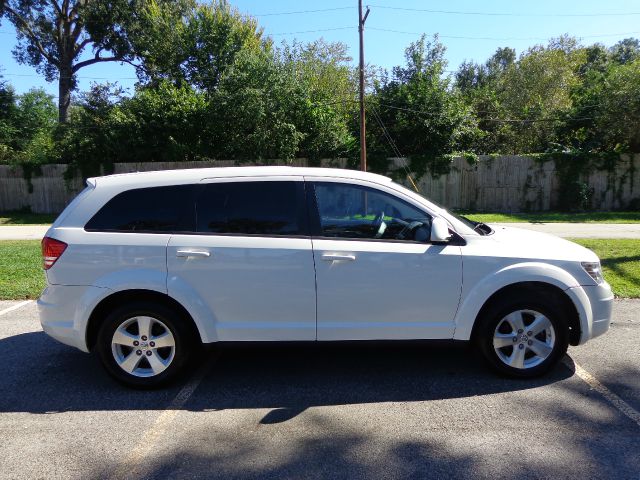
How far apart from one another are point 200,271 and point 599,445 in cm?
307

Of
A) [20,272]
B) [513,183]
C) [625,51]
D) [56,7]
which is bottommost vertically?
[20,272]

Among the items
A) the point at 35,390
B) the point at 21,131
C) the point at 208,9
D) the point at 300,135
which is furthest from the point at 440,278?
the point at 21,131

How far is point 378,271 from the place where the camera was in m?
3.91

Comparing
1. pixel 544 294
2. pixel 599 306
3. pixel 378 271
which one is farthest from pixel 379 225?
pixel 599 306

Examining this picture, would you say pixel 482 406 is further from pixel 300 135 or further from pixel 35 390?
pixel 300 135

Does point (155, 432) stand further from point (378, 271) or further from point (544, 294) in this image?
point (544, 294)

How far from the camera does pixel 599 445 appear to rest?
3137 millimetres

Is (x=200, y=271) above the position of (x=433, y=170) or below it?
below

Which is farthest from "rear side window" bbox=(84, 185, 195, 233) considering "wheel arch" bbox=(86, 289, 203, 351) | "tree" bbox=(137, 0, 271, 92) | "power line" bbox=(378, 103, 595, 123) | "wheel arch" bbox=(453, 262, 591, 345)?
"tree" bbox=(137, 0, 271, 92)

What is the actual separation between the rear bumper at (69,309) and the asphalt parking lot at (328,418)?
0.50 meters

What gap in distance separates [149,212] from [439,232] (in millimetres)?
2408

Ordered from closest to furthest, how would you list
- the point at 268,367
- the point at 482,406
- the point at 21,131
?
the point at 482,406 → the point at 268,367 → the point at 21,131

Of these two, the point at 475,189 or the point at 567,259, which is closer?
the point at 567,259

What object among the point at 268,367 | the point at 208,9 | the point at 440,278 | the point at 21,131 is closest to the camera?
the point at 440,278
